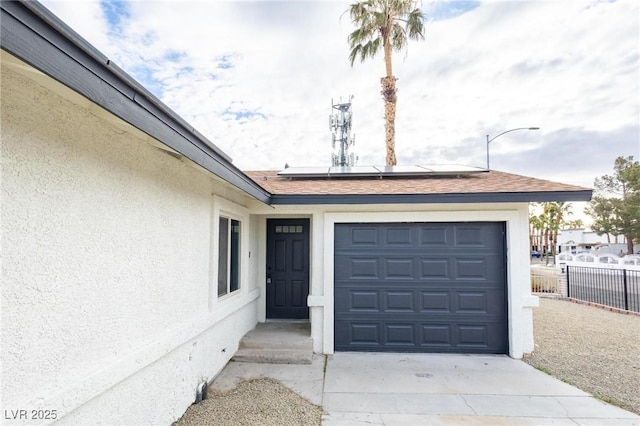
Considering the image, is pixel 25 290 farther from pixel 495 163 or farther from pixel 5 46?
pixel 495 163

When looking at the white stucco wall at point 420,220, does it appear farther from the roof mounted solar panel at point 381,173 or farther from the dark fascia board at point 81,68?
the dark fascia board at point 81,68

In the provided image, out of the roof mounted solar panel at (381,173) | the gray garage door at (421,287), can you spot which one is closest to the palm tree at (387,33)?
the roof mounted solar panel at (381,173)

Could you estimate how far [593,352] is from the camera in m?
6.40

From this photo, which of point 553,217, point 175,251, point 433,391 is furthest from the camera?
point 553,217

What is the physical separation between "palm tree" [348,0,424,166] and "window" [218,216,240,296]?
10045 mm

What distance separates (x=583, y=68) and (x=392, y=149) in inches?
272

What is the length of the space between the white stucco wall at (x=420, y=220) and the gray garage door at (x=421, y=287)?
0.51 ft

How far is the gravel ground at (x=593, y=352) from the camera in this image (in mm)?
4844

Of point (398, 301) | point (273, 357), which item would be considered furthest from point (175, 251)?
point (398, 301)

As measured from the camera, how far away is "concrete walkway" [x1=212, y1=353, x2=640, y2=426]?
13.2ft

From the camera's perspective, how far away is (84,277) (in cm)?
243

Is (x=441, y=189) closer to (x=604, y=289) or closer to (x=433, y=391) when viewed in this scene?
(x=433, y=391)

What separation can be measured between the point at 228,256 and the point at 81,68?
4338 millimetres

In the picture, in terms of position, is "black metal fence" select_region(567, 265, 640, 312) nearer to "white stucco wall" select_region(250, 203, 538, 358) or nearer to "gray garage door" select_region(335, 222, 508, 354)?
"white stucco wall" select_region(250, 203, 538, 358)
